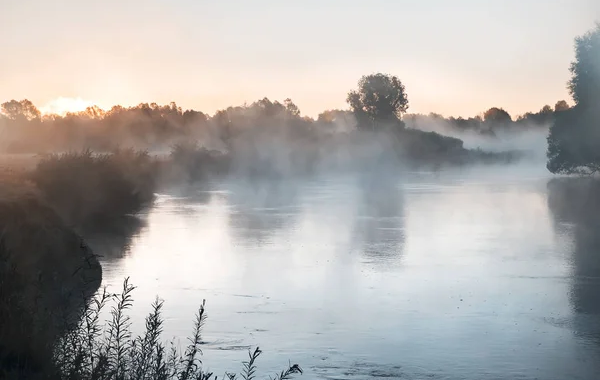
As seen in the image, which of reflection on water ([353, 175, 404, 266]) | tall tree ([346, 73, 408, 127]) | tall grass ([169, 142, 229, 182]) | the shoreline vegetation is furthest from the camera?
tall tree ([346, 73, 408, 127])

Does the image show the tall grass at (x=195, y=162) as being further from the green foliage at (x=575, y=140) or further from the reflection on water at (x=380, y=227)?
the reflection on water at (x=380, y=227)

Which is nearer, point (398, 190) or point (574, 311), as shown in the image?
point (574, 311)

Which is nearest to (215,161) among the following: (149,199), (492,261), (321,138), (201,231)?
(321,138)

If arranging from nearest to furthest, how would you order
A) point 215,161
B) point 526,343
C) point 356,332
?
point 526,343 < point 356,332 < point 215,161

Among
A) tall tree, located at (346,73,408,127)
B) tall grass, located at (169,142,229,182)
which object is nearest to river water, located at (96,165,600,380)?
tall grass, located at (169,142,229,182)

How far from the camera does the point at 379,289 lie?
70.2ft

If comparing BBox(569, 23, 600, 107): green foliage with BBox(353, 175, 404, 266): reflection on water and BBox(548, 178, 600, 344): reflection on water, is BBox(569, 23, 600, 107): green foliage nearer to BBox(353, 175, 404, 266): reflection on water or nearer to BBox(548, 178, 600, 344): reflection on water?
BBox(548, 178, 600, 344): reflection on water

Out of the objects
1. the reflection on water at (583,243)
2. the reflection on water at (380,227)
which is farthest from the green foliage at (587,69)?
the reflection on water at (380,227)

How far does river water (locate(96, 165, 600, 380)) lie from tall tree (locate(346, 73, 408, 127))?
104499 millimetres

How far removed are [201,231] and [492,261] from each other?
1388 cm

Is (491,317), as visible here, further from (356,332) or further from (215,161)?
(215,161)

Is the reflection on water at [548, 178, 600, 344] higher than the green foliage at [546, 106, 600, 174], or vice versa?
the green foliage at [546, 106, 600, 174]

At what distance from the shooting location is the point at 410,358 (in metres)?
14.1

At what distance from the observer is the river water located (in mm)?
14250
